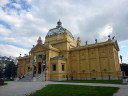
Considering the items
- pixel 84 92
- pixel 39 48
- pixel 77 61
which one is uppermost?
pixel 39 48

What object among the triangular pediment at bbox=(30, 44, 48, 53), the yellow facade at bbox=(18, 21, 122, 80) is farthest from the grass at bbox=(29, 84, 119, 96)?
the triangular pediment at bbox=(30, 44, 48, 53)

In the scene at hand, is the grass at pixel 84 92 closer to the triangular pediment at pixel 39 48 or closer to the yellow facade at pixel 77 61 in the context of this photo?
the yellow facade at pixel 77 61

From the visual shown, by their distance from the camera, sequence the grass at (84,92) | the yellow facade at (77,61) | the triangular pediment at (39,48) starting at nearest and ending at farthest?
the grass at (84,92) < the yellow facade at (77,61) < the triangular pediment at (39,48)

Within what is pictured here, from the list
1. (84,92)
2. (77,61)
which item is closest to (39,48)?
(77,61)

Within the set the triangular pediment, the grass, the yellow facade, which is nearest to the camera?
the grass

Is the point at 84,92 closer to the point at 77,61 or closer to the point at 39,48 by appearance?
the point at 77,61

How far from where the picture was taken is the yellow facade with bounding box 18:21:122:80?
33406mm

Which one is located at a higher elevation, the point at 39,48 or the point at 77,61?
the point at 39,48

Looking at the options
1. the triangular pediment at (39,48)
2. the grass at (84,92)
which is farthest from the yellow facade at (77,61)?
the grass at (84,92)

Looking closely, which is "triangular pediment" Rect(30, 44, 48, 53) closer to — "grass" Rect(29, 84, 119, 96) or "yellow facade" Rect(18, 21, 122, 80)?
"yellow facade" Rect(18, 21, 122, 80)

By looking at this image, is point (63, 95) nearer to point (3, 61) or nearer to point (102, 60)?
point (102, 60)

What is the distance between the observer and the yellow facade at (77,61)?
33.4 metres

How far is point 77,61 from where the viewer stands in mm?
39344

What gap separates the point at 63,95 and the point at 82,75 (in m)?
25.1
